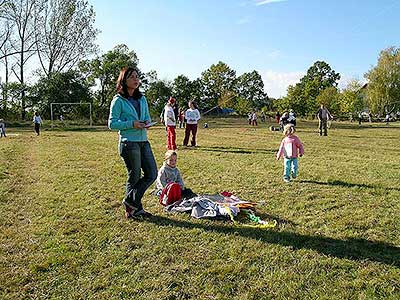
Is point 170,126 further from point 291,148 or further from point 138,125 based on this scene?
point 138,125

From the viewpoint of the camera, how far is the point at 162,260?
369cm

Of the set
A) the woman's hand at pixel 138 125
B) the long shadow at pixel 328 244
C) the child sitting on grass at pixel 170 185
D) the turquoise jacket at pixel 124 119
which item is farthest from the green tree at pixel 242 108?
the long shadow at pixel 328 244

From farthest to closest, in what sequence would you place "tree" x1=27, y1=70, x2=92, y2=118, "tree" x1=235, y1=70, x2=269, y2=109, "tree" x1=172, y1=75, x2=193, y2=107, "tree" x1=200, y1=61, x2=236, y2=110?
"tree" x1=235, y1=70, x2=269, y2=109 < "tree" x1=200, y1=61, x2=236, y2=110 < "tree" x1=172, y1=75, x2=193, y2=107 < "tree" x1=27, y1=70, x2=92, y2=118

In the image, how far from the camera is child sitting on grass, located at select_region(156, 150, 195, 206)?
5508 millimetres

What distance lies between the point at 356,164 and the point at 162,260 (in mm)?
7157

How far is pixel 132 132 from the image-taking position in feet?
15.6

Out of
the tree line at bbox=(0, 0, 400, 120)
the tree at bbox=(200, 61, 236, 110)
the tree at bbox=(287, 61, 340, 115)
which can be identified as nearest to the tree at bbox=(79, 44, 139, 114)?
the tree line at bbox=(0, 0, 400, 120)

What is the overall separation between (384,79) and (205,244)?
59898 mm

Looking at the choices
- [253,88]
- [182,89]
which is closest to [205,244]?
[182,89]

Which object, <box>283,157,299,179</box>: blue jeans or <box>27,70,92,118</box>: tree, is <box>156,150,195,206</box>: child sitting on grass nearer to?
<box>283,157,299,179</box>: blue jeans

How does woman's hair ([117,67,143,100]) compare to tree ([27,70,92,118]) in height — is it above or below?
below

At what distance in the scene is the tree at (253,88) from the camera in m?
74.2

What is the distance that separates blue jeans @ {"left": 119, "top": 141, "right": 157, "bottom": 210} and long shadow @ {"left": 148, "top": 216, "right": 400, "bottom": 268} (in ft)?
2.29

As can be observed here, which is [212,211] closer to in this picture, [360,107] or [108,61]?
[108,61]
